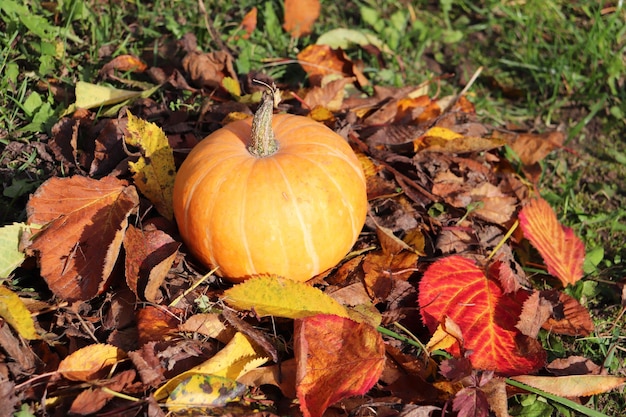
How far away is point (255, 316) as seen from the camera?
281 cm

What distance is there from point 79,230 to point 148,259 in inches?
12.6

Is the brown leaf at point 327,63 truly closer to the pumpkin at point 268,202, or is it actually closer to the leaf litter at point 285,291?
the leaf litter at point 285,291

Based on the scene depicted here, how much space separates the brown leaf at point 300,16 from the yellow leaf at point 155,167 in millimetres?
1759

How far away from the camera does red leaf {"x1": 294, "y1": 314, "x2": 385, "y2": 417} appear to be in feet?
8.00

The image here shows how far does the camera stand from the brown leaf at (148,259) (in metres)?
2.73

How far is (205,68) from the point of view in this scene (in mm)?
3887

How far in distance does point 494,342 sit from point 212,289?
1301mm

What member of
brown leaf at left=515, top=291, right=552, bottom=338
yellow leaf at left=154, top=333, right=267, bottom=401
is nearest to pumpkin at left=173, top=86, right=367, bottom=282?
→ yellow leaf at left=154, top=333, right=267, bottom=401

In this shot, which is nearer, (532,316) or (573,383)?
(573,383)

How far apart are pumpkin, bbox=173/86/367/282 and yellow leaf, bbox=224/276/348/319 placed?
0.12m

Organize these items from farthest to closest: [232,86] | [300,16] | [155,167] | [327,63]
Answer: [300,16], [327,63], [232,86], [155,167]

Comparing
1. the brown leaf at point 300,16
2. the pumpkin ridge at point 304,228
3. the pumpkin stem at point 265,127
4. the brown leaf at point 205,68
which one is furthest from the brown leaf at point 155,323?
the brown leaf at point 300,16

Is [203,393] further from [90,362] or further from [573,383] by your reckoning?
[573,383]

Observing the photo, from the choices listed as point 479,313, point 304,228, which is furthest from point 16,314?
point 479,313
